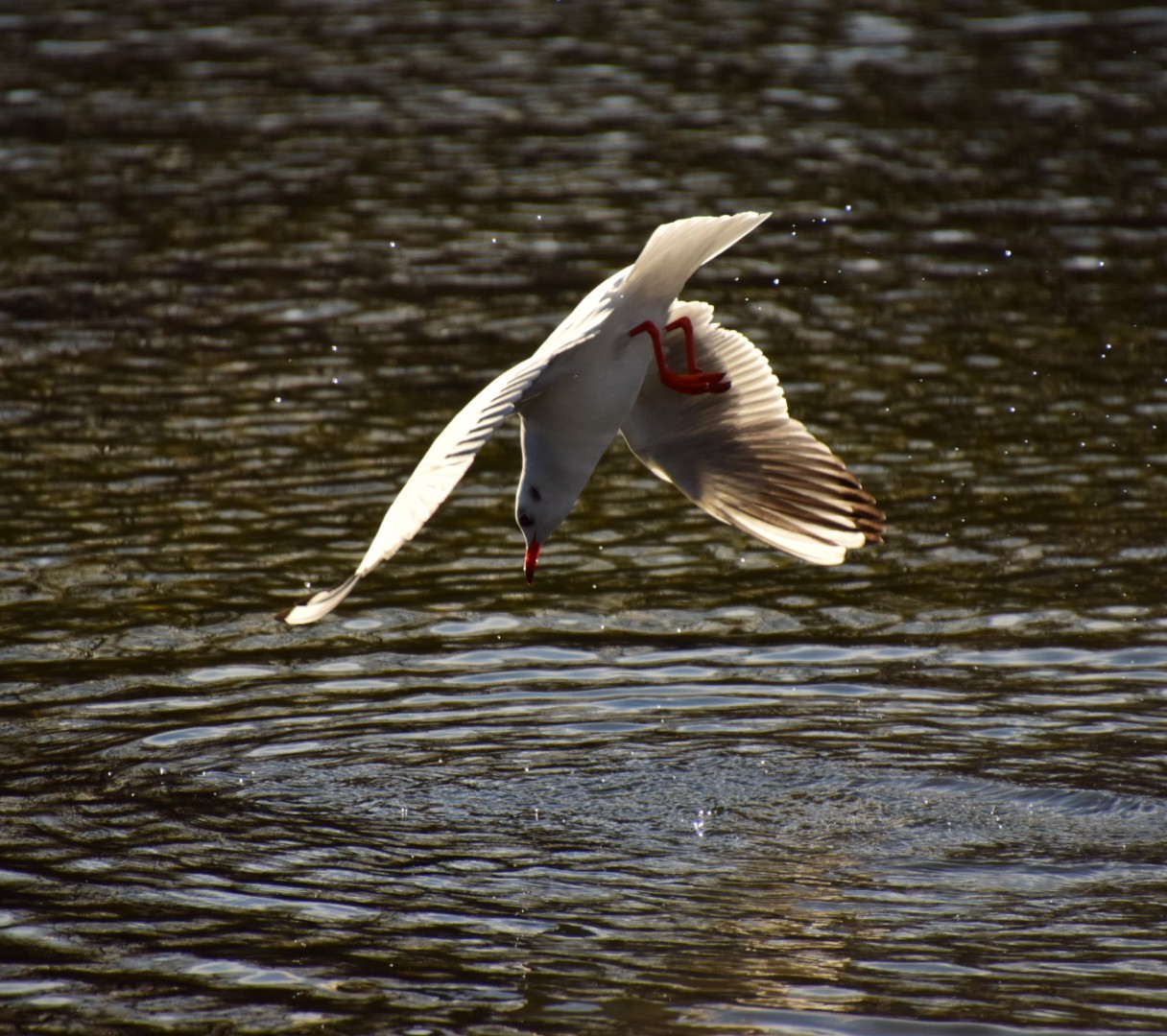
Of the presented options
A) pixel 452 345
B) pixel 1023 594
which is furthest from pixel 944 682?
pixel 452 345

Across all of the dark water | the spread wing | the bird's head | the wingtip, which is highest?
the spread wing

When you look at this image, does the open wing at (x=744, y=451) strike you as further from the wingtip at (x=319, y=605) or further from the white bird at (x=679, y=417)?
the wingtip at (x=319, y=605)

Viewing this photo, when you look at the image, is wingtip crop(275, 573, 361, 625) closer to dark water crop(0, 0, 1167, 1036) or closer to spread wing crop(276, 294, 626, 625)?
spread wing crop(276, 294, 626, 625)

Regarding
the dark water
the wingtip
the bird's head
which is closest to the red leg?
the bird's head

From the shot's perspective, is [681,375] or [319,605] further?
[681,375]

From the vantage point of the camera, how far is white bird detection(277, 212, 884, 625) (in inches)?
331

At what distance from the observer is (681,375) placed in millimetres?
8820

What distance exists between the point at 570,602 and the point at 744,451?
8.32 ft

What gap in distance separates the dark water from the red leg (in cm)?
168

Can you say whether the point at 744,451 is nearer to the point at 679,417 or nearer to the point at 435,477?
the point at 679,417

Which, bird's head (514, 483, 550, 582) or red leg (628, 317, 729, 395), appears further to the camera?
bird's head (514, 483, 550, 582)

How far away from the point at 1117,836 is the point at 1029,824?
0.35 meters

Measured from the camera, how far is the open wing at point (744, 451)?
29.9 feet

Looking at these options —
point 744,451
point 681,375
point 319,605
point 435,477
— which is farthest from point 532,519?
point 319,605
